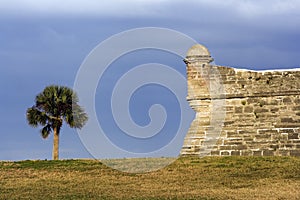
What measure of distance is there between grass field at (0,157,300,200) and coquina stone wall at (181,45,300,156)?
5.13 feet

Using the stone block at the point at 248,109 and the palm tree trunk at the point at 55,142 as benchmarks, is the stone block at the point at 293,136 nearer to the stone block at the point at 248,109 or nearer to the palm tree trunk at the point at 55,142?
the stone block at the point at 248,109

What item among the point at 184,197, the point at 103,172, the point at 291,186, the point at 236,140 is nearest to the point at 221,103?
the point at 236,140

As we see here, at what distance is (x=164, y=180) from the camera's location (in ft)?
64.4

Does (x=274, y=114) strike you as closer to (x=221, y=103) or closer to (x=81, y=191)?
(x=221, y=103)

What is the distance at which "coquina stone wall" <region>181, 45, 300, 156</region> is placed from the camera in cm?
2456

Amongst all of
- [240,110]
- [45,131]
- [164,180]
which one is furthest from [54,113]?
[164,180]

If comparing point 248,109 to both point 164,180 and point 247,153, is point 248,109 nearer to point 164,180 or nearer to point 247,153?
point 247,153

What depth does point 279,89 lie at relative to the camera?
81.4 feet

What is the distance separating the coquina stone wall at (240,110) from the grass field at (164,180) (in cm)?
156

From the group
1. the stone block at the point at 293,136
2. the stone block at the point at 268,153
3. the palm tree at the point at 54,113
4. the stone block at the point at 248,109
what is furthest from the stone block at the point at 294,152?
the palm tree at the point at 54,113

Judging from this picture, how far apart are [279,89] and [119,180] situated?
7866 mm

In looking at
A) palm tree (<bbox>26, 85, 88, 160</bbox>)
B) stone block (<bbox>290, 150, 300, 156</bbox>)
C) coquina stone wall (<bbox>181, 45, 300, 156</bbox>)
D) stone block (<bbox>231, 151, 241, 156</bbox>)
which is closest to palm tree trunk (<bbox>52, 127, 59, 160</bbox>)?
palm tree (<bbox>26, 85, 88, 160</bbox>)

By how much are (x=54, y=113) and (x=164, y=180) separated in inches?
520

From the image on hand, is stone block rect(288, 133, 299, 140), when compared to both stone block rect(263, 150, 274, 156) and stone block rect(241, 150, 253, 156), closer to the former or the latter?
stone block rect(263, 150, 274, 156)
